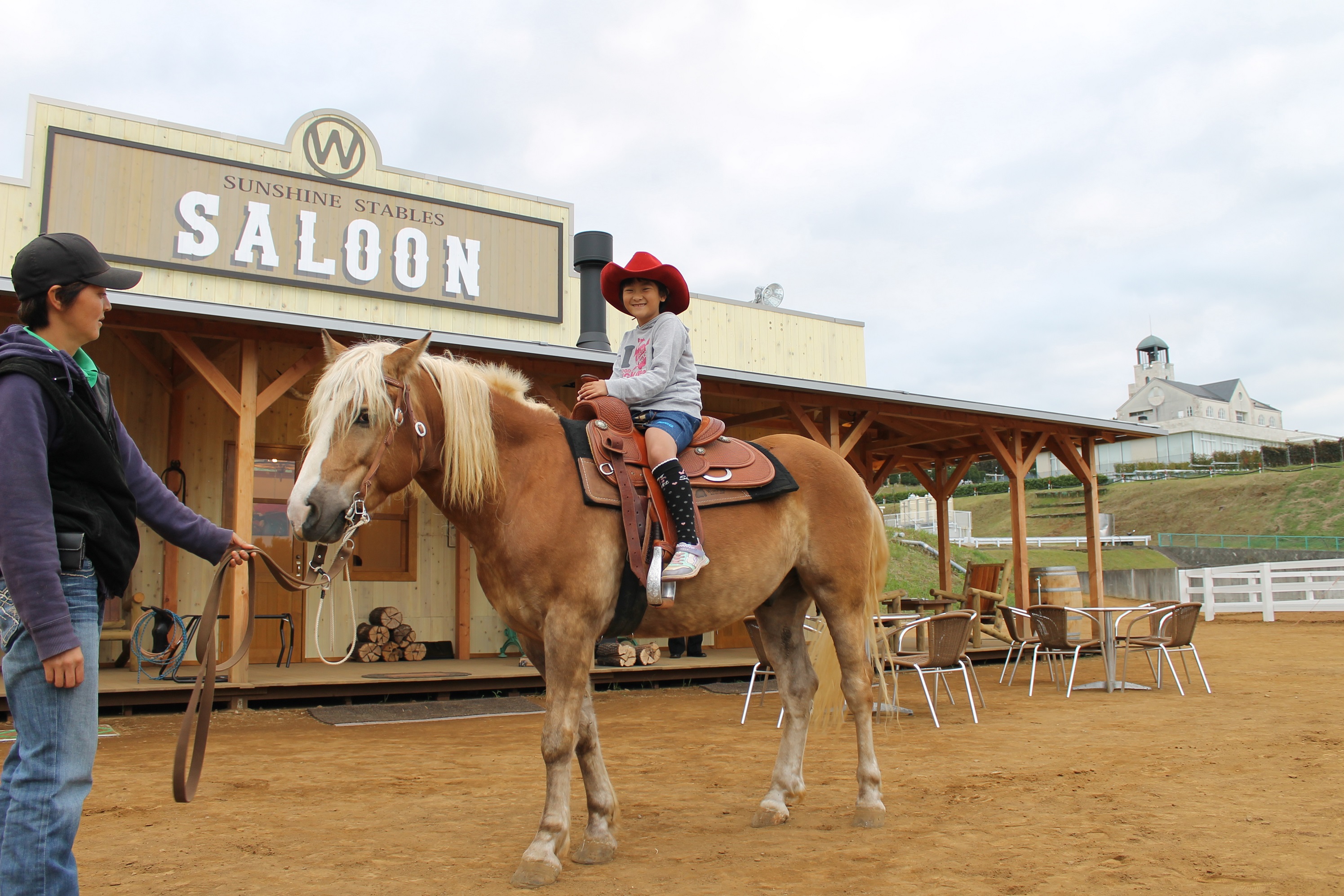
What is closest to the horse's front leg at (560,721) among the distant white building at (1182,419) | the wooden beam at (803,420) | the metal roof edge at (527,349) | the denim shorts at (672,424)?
the denim shorts at (672,424)

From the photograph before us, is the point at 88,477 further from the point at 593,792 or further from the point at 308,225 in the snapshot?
the point at 308,225

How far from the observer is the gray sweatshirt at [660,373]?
354 centimetres

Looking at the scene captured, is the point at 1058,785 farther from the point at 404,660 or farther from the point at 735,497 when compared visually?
the point at 404,660

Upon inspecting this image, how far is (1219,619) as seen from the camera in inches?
766

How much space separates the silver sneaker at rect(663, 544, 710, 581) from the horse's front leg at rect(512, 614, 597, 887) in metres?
0.38

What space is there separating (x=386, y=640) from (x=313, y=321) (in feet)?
14.2

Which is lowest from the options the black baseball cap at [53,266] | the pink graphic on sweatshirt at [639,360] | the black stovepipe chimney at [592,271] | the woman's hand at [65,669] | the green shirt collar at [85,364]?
the woman's hand at [65,669]

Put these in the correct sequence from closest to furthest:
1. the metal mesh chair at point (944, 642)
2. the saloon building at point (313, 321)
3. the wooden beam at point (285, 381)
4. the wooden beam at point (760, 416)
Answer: the metal mesh chair at point (944, 642) → the wooden beam at point (285, 381) → the saloon building at point (313, 321) → the wooden beam at point (760, 416)

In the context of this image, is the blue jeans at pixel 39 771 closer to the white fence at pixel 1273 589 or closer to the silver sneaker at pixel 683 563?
the silver sneaker at pixel 683 563

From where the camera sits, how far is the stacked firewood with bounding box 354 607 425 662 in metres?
9.93

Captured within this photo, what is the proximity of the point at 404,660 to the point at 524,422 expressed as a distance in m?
7.56

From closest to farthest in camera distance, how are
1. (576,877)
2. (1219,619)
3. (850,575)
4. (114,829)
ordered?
→ (576,877) → (114,829) → (850,575) → (1219,619)

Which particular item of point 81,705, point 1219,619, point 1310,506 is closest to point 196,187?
point 81,705

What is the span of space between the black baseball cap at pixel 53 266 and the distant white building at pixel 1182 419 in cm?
5835
